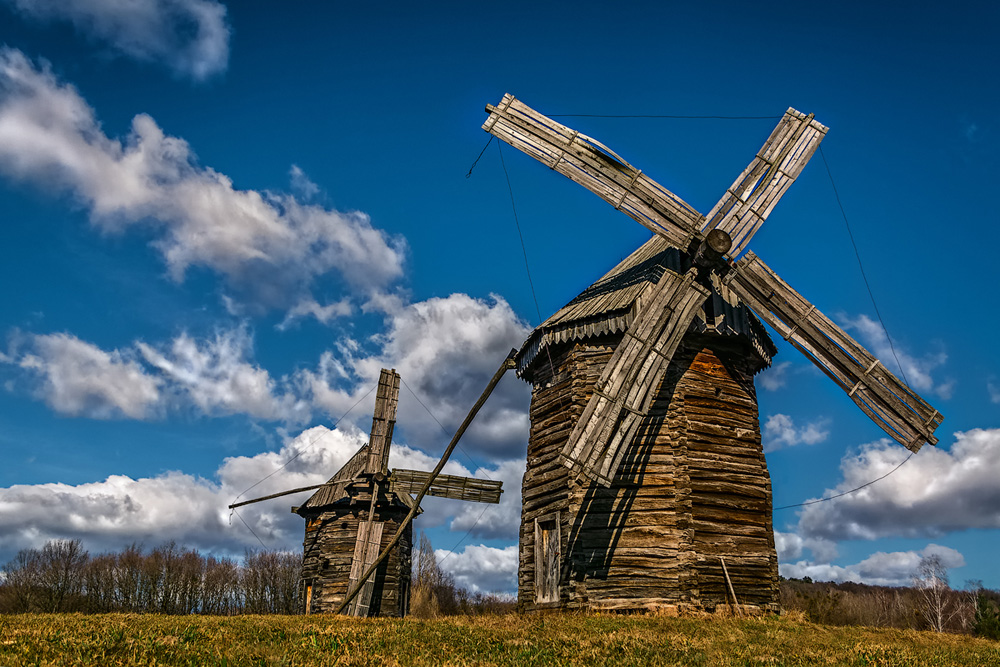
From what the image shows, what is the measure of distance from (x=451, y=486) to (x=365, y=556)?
3.90 meters

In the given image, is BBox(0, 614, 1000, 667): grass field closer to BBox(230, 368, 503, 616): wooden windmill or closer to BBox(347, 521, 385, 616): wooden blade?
BBox(347, 521, 385, 616): wooden blade

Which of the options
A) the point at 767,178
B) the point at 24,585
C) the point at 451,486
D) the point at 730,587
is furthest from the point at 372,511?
the point at 24,585

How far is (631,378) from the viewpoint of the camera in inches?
605

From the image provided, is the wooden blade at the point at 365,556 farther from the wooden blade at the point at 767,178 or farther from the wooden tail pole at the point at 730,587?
the wooden blade at the point at 767,178

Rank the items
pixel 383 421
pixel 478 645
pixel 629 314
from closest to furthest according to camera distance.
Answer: pixel 478 645, pixel 629 314, pixel 383 421

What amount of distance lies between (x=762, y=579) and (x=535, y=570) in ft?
17.6

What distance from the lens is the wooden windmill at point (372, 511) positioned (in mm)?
25234

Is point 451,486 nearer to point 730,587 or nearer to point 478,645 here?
point 730,587

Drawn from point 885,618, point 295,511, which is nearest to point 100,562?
point 295,511

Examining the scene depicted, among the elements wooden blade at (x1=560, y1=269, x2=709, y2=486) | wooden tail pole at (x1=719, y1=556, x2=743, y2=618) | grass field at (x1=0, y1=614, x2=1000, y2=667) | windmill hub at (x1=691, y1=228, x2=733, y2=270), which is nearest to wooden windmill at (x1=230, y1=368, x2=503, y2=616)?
wooden blade at (x1=560, y1=269, x2=709, y2=486)

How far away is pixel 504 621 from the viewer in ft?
42.4

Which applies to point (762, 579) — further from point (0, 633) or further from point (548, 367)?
point (0, 633)

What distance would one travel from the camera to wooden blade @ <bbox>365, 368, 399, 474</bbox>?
25750mm

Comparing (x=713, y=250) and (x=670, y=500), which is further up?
→ (x=713, y=250)
